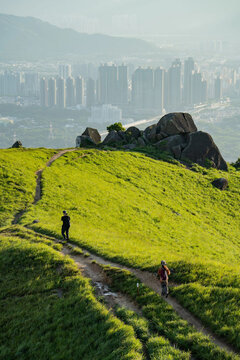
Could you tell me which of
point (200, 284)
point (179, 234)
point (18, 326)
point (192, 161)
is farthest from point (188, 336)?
point (192, 161)

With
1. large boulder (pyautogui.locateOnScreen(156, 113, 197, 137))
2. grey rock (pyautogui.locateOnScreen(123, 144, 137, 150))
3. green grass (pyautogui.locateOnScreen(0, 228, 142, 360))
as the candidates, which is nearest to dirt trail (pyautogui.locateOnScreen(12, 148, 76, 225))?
green grass (pyautogui.locateOnScreen(0, 228, 142, 360))

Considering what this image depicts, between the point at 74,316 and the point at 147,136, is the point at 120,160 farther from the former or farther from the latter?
the point at 74,316

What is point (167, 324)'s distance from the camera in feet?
43.3

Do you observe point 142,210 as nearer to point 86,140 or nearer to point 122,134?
point 86,140

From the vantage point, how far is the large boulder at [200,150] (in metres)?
60.9

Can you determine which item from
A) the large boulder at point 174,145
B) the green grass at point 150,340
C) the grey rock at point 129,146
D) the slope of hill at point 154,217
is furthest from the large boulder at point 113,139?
the green grass at point 150,340

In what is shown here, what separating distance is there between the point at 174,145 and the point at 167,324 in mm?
51361

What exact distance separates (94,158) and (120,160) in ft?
14.2

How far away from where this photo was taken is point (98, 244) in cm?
2258

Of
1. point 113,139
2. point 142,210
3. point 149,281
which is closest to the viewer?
point 149,281

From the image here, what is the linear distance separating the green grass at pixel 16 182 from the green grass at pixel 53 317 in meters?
11.2

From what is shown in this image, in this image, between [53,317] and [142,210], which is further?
[142,210]

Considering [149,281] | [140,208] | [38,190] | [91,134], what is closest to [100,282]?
[149,281]

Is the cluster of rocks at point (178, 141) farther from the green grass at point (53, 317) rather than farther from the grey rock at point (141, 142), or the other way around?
the green grass at point (53, 317)
